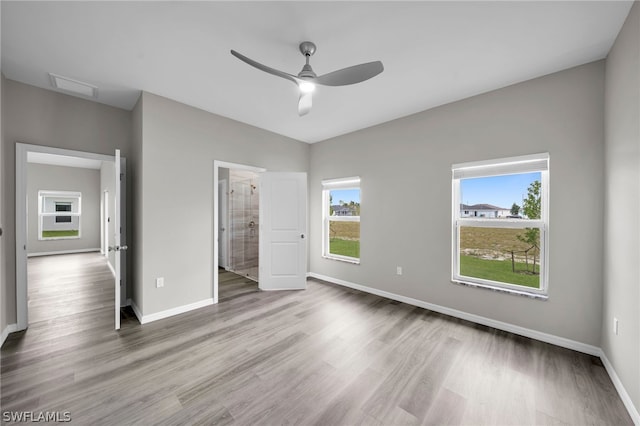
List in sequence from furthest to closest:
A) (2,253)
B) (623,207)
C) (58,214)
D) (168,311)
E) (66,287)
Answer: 1. (58,214)
2. (66,287)
3. (168,311)
4. (2,253)
5. (623,207)

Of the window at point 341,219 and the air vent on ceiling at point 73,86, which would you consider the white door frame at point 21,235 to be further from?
the window at point 341,219

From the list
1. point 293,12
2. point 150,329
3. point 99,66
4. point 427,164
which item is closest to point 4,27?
point 99,66

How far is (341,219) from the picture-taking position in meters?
4.61

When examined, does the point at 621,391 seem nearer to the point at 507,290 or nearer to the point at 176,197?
the point at 507,290

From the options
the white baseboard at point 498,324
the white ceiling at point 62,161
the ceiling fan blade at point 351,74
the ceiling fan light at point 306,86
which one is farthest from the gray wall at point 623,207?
the white ceiling at point 62,161

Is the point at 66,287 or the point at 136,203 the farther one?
the point at 66,287

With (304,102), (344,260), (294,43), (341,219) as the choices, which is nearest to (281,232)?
(341,219)

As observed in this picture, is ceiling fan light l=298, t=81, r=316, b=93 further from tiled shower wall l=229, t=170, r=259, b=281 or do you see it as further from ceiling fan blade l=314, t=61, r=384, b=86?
tiled shower wall l=229, t=170, r=259, b=281

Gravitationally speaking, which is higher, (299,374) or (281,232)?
(281,232)

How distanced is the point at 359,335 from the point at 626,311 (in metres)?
2.08

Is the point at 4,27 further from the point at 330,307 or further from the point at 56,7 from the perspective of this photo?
the point at 330,307

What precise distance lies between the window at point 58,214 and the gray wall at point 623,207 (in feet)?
37.7

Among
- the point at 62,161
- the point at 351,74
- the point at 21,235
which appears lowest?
the point at 21,235

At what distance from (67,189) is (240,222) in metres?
6.51
